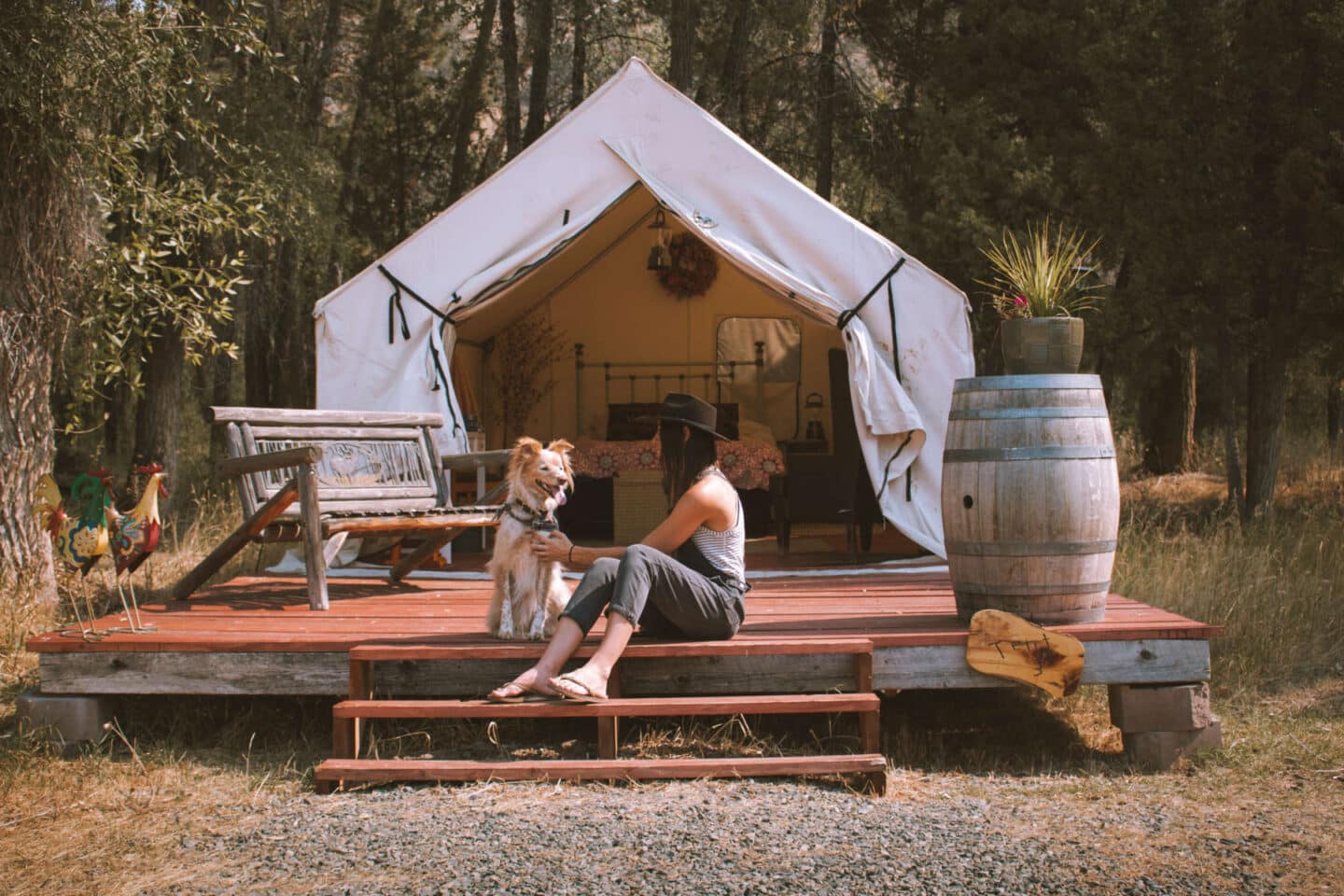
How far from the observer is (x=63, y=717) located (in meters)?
4.27

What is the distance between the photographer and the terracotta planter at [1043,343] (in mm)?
4359

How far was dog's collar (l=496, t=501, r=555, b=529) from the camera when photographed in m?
4.12

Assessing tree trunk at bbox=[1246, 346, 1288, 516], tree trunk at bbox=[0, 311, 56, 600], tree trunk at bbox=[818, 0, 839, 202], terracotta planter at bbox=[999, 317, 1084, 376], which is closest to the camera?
terracotta planter at bbox=[999, 317, 1084, 376]

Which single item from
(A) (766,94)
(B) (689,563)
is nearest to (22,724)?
(B) (689,563)

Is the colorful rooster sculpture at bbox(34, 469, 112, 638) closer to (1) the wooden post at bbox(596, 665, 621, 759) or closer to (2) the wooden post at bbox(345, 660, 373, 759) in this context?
(2) the wooden post at bbox(345, 660, 373, 759)

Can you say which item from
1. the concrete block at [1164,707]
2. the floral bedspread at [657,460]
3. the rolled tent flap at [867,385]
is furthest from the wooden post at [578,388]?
the concrete block at [1164,707]

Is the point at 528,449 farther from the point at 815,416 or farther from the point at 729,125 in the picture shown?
the point at 729,125

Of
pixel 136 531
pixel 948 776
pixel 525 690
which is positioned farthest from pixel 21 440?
pixel 948 776

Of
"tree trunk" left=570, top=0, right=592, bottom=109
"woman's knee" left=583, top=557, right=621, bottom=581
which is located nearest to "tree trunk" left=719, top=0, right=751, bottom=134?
"tree trunk" left=570, top=0, right=592, bottom=109

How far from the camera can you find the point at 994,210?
11.3m

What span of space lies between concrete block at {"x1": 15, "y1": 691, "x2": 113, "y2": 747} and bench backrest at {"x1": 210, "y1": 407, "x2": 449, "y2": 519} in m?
1.08

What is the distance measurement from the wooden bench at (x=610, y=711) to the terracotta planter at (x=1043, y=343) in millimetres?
1169

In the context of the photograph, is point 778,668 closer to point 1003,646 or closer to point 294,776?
Answer: point 1003,646

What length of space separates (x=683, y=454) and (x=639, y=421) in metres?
6.01
